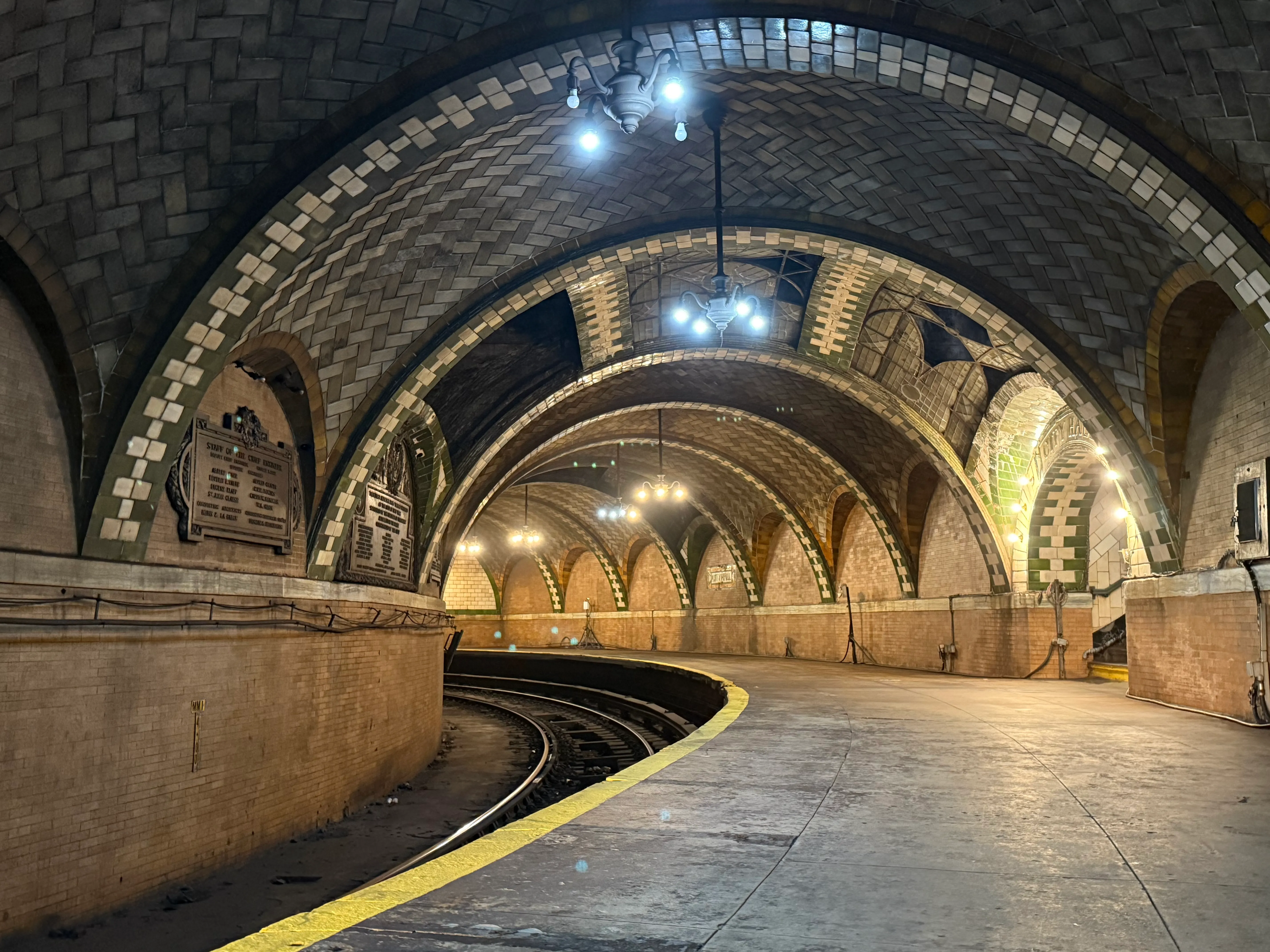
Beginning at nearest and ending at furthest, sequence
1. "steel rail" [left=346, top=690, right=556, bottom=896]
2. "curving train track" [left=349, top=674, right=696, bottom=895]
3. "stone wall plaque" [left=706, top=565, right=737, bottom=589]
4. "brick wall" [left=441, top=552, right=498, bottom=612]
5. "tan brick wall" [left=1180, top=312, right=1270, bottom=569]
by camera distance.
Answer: "steel rail" [left=346, top=690, right=556, bottom=896]
"tan brick wall" [left=1180, top=312, right=1270, bottom=569]
"curving train track" [left=349, top=674, right=696, bottom=895]
"stone wall plaque" [left=706, top=565, right=737, bottom=589]
"brick wall" [left=441, top=552, right=498, bottom=612]

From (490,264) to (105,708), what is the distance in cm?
567

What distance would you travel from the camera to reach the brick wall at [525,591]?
3403 cm

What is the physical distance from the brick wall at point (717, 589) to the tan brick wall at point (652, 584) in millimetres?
983

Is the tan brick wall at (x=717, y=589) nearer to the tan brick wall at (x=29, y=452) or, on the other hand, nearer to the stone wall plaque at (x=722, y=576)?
the stone wall plaque at (x=722, y=576)

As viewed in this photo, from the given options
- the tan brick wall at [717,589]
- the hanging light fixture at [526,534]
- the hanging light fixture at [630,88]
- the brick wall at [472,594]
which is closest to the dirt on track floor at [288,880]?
the hanging light fixture at [630,88]

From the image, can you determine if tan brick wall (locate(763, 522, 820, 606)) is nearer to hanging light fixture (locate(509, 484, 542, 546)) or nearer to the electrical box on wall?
hanging light fixture (locate(509, 484, 542, 546))

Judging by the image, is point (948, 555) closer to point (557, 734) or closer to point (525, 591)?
point (557, 734)

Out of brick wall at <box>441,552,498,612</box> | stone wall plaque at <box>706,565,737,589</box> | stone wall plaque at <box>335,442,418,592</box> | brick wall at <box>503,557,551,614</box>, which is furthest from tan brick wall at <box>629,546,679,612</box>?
stone wall plaque at <box>335,442,418,592</box>

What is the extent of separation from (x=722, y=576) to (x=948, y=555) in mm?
10021

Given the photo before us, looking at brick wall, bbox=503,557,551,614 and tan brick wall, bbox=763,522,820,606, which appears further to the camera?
brick wall, bbox=503,557,551,614

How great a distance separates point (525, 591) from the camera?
1358 inches

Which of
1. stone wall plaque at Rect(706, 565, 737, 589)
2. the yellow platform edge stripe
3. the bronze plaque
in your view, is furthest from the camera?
stone wall plaque at Rect(706, 565, 737, 589)

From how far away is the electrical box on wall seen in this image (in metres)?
8.73

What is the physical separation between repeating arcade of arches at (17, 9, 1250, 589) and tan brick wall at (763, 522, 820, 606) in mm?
16262
